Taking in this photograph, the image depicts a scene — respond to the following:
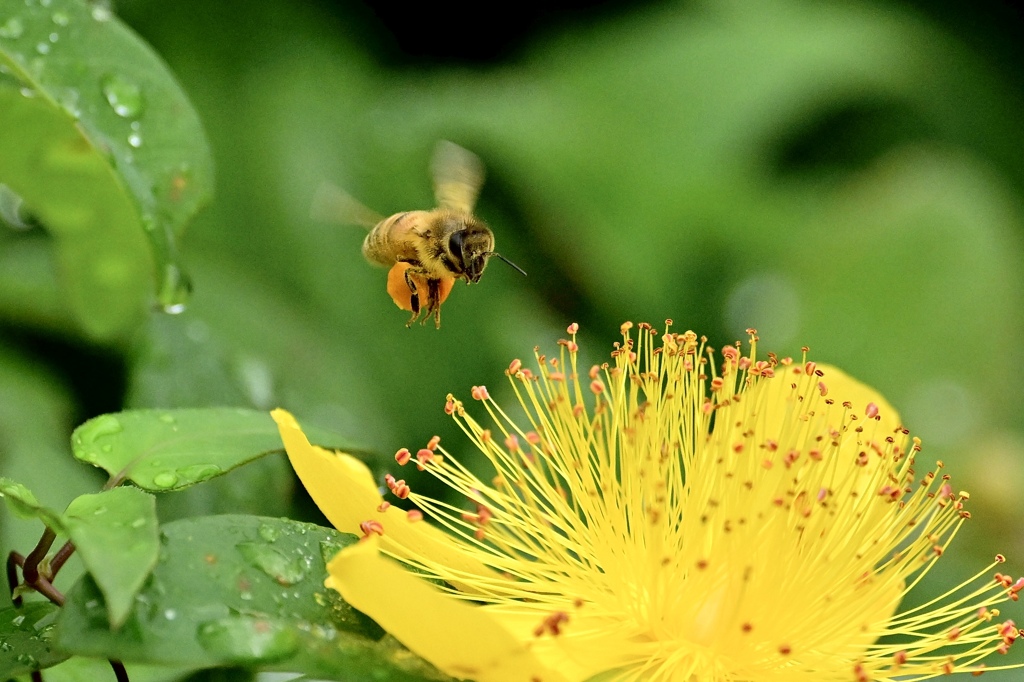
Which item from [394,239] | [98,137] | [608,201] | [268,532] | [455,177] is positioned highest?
[608,201]

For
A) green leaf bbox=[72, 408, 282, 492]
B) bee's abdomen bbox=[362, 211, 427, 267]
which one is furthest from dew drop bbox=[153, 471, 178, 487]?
bee's abdomen bbox=[362, 211, 427, 267]

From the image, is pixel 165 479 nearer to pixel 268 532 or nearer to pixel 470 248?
pixel 268 532

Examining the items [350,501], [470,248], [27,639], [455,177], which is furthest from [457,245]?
[27,639]

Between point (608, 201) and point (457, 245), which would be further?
point (608, 201)

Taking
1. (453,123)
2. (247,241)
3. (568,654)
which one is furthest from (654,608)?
(453,123)

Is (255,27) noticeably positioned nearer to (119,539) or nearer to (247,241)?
(247,241)

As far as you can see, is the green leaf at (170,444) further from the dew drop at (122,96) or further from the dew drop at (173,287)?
the dew drop at (122,96)

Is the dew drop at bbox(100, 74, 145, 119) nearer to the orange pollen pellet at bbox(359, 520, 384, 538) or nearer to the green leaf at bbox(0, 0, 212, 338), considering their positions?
the green leaf at bbox(0, 0, 212, 338)
